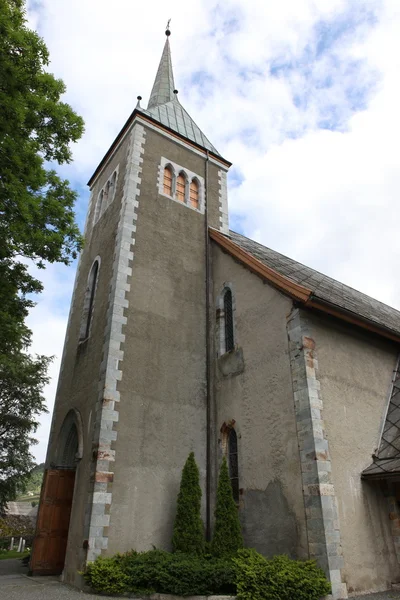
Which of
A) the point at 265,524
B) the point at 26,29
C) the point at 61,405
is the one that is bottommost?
the point at 265,524

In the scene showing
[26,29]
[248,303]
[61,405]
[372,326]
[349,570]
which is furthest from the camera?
[61,405]

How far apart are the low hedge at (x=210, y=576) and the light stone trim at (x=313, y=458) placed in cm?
33

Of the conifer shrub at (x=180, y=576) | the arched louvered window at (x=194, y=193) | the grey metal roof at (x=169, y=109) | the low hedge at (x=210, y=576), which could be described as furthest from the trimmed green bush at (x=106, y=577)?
the grey metal roof at (x=169, y=109)

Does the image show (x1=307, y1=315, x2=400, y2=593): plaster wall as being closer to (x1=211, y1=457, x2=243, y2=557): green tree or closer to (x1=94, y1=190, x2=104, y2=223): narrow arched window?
(x1=211, y1=457, x2=243, y2=557): green tree

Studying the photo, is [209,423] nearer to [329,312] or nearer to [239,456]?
[239,456]

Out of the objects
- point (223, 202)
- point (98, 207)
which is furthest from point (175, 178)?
point (98, 207)

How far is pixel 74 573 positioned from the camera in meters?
8.30

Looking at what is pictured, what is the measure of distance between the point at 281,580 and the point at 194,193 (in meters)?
11.4

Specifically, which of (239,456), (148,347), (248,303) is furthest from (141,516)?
(248,303)

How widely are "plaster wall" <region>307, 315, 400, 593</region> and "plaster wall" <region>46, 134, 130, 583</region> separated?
486cm

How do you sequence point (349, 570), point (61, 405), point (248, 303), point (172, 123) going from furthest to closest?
point (172, 123), point (61, 405), point (248, 303), point (349, 570)

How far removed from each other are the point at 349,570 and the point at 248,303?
229 inches

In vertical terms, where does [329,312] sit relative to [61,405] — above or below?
above

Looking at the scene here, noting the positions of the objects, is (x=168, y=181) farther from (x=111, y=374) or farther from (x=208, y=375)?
(x=111, y=374)
